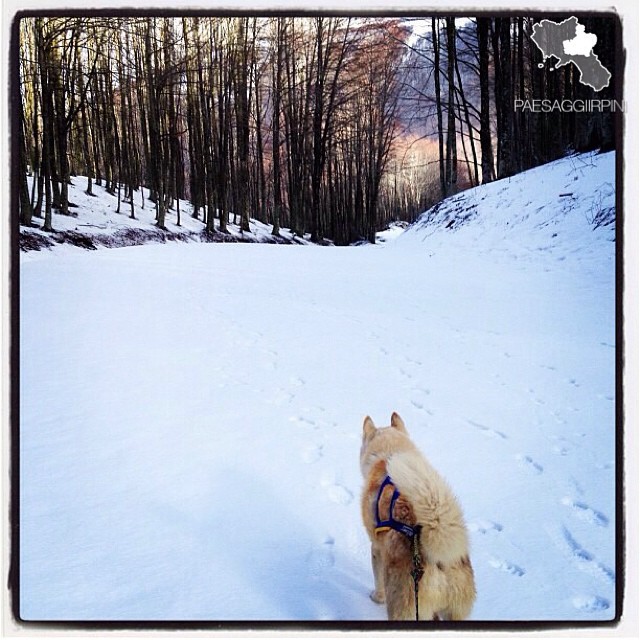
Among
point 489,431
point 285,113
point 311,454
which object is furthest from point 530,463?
point 285,113

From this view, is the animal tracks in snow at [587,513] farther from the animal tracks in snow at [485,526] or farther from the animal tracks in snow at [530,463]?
the animal tracks in snow at [485,526]

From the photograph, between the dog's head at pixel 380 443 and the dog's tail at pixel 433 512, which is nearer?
the dog's tail at pixel 433 512

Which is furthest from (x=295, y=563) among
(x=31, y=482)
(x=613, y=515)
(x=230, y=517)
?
(x=613, y=515)

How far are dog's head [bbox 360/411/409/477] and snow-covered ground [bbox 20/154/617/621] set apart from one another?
271 millimetres

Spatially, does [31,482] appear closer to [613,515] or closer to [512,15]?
[613,515]

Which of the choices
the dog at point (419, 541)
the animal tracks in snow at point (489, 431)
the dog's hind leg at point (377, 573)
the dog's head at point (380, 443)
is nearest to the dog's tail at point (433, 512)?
the dog at point (419, 541)

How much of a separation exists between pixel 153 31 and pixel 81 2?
355mm

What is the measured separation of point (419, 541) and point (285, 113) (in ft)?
8.09

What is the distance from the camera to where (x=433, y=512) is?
1.39m

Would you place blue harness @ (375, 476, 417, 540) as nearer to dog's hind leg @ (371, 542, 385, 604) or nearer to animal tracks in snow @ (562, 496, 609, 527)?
dog's hind leg @ (371, 542, 385, 604)

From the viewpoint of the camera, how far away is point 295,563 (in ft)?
6.25

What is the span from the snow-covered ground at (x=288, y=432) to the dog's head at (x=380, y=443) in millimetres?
271

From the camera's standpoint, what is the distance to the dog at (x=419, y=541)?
1397mm

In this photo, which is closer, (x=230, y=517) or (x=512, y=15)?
(x=230, y=517)
